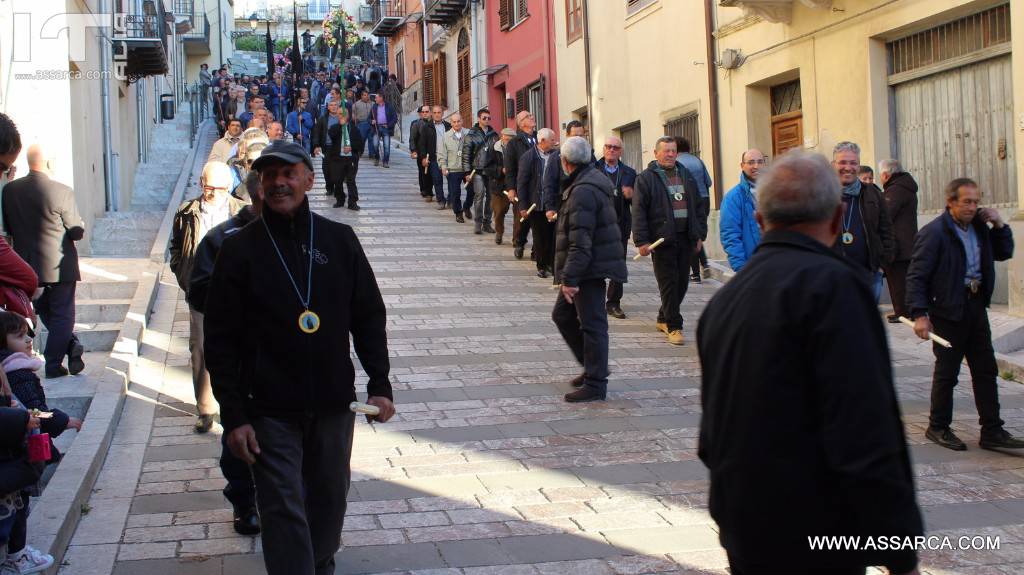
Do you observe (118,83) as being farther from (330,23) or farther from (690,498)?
(330,23)

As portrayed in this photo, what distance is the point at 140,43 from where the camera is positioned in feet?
64.9

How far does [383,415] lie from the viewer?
4.26 metres

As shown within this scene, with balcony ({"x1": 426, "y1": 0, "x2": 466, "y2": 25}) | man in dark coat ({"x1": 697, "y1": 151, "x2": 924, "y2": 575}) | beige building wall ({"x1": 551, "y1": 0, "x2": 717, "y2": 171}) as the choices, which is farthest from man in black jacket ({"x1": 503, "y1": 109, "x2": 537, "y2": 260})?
balcony ({"x1": 426, "y1": 0, "x2": 466, "y2": 25})

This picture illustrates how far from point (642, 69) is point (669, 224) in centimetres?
1064

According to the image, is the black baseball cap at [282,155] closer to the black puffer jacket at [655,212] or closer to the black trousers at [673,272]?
the black puffer jacket at [655,212]

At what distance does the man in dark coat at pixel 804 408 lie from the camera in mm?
2646

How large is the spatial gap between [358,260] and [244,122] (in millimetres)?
20539

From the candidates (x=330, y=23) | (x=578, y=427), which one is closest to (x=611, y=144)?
(x=578, y=427)

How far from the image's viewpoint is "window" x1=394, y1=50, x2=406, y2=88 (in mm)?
46900

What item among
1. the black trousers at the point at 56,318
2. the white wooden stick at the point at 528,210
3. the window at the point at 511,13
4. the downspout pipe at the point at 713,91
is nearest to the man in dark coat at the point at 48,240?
the black trousers at the point at 56,318

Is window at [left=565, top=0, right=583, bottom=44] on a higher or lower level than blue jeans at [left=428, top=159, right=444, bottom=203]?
higher

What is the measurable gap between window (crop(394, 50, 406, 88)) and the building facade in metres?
15.6

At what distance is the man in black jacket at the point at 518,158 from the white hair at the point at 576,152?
21.7 feet

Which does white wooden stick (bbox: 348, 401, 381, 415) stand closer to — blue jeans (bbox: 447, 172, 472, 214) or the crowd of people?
the crowd of people
